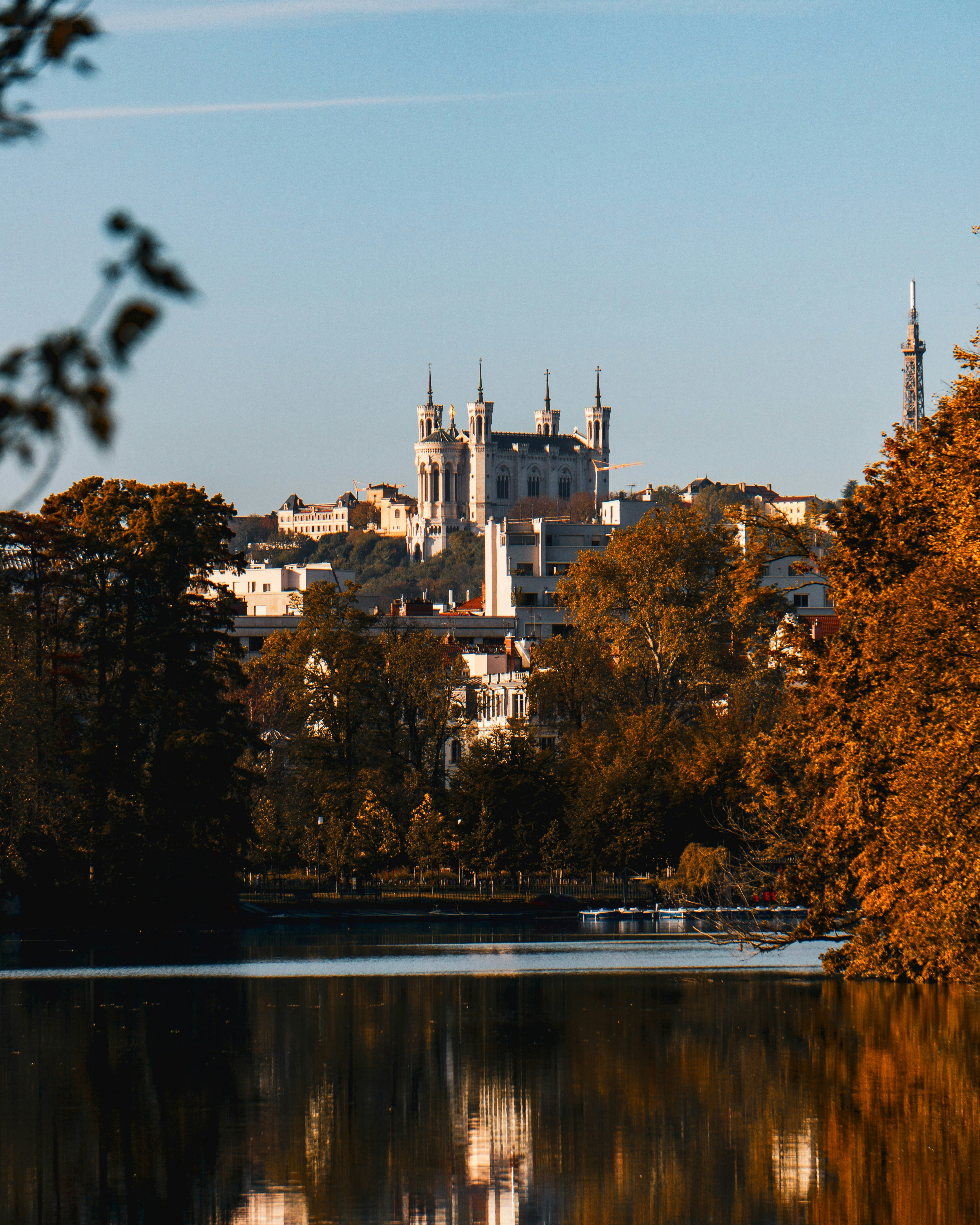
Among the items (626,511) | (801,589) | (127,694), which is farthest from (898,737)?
(626,511)

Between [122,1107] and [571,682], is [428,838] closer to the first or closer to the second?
[571,682]

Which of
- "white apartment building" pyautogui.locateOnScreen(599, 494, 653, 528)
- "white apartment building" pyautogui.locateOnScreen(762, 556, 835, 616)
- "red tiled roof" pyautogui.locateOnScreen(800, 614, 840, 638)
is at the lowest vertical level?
"red tiled roof" pyautogui.locateOnScreen(800, 614, 840, 638)

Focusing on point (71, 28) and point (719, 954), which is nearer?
point (71, 28)

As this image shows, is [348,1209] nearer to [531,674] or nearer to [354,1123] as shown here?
[354,1123]

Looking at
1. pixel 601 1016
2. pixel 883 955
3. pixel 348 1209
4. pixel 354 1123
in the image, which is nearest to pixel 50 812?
pixel 601 1016

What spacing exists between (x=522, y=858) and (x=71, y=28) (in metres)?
79.7

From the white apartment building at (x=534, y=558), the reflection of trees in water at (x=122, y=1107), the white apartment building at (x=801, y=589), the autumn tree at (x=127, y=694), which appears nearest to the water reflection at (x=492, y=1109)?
the reflection of trees in water at (x=122, y=1107)

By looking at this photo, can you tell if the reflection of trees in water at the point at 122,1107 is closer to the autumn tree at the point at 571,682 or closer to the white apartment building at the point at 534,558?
Result: the autumn tree at the point at 571,682

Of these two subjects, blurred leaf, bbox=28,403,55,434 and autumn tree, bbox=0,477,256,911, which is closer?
blurred leaf, bbox=28,403,55,434

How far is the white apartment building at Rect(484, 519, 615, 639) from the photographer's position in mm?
158375

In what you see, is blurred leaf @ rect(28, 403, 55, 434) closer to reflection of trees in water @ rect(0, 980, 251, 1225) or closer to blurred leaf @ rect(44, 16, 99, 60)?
blurred leaf @ rect(44, 16, 99, 60)

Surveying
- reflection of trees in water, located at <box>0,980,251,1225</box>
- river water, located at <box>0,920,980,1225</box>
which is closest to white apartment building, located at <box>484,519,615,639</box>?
river water, located at <box>0,920,980,1225</box>

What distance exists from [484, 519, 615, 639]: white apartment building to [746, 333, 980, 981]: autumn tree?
109m

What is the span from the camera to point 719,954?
58.1 meters
